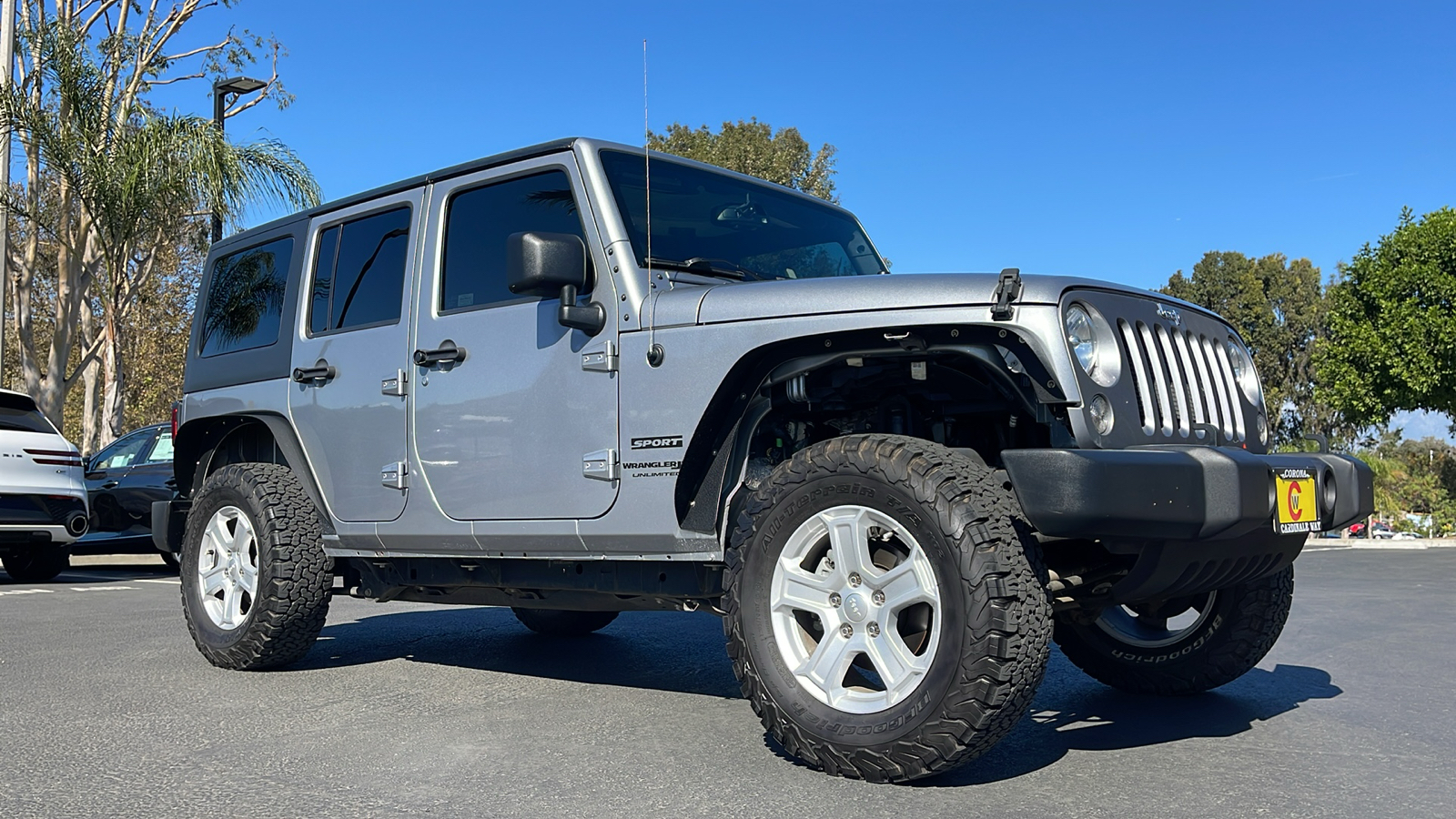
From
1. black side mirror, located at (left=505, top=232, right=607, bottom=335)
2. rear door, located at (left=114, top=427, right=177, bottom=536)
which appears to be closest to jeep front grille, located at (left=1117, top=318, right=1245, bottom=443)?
black side mirror, located at (left=505, top=232, right=607, bottom=335)

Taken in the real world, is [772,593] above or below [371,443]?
below

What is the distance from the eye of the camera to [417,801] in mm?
3322

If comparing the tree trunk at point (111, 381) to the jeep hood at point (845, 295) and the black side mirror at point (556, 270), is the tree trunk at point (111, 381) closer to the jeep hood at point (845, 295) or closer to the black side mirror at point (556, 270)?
the black side mirror at point (556, 270)

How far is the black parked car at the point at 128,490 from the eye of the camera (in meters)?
12.5

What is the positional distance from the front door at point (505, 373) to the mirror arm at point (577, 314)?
3 cm

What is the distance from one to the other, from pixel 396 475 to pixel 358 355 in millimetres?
640

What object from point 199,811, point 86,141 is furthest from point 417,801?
point 86,141

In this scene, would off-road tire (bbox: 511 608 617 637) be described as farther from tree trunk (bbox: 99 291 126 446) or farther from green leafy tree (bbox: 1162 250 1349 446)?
green leafy tree (bbox: 1162 250 1349 446)

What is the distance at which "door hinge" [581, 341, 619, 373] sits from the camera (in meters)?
4.28

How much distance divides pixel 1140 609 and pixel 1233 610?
35 centimetres

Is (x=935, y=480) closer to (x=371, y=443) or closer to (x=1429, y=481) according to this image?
(x=371, y=443)

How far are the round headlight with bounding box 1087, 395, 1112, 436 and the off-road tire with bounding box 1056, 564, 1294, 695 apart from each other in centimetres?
97

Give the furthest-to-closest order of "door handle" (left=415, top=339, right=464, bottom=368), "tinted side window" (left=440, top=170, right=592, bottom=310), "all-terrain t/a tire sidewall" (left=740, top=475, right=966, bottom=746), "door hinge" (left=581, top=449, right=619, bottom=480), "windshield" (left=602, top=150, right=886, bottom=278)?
"door handle" (left=415, top=339, right=464, bottom=368) → "tinted side window" (left=440, top=170, right=592, bottom=310) → "windshield" (left=602, top=150, right=886, bottom=278) → "door hinge" (left=581, top=449, right=619, bottom=480) → "all-terrain t/a tire sidewall" (left=740, top=475, right=966, bottom=746)

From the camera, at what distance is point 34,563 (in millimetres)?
11422
